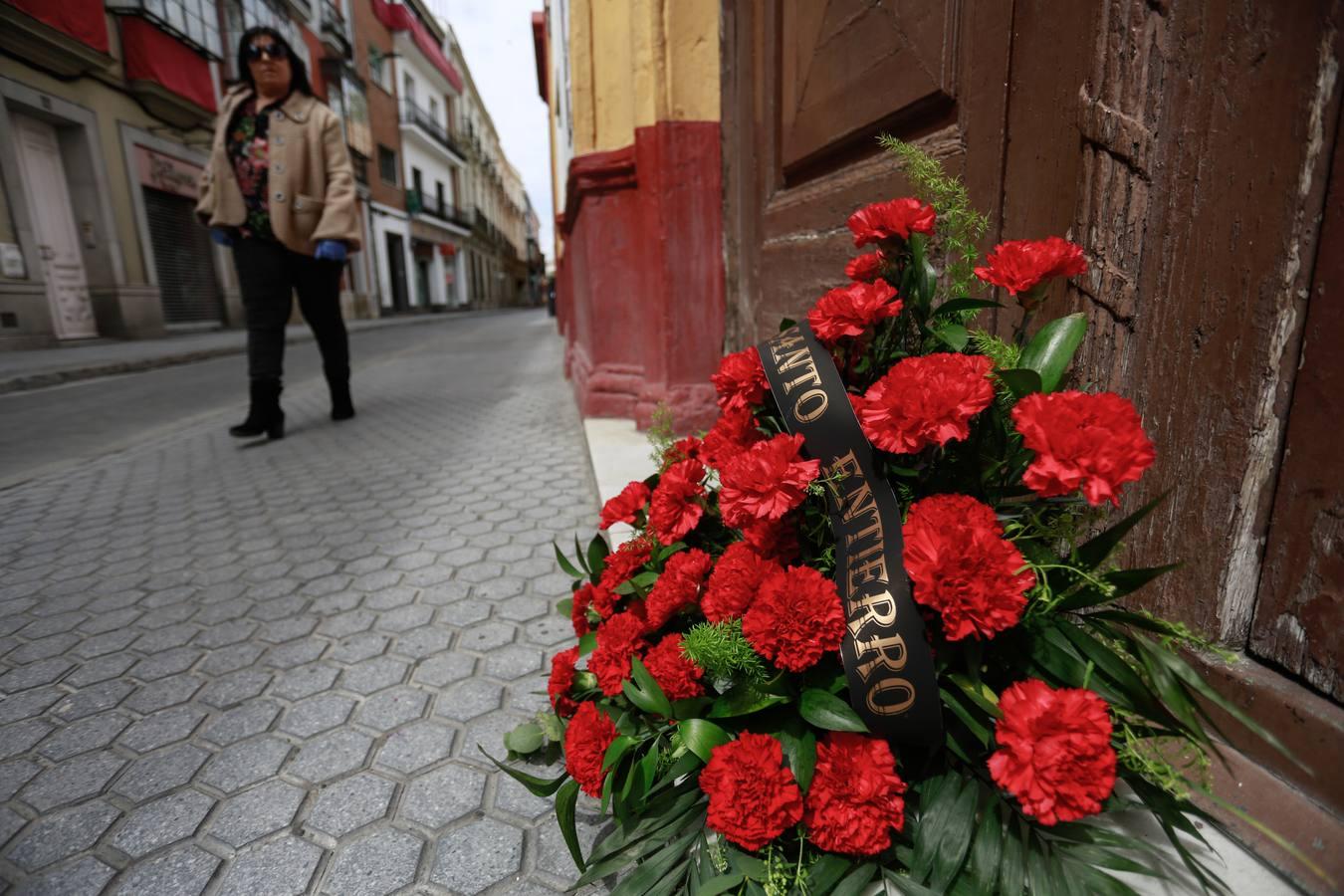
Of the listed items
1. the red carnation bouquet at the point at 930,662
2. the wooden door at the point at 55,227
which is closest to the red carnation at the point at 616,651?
the red carnation bouquet at the point at 930,662

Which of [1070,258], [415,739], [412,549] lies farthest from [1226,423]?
[412,549]

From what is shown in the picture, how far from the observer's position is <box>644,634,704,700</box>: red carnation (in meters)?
1.08

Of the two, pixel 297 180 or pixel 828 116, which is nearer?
pixel 828 116

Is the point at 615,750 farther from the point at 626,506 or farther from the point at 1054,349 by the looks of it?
the point at 1054,349

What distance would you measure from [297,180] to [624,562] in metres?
3.76

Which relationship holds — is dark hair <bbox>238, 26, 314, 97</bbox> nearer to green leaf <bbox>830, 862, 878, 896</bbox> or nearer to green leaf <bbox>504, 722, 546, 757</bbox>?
green leaf <bbox>504, 722, 546, 757</bbox>

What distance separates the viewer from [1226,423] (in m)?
1.01

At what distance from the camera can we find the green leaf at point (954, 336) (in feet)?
3.51

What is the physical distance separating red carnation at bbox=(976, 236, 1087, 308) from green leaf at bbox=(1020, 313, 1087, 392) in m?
0.07

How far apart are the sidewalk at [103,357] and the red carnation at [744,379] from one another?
9.28m

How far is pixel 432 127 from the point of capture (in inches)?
1300

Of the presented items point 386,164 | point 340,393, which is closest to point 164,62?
point 340,393

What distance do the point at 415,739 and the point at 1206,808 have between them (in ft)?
4.88

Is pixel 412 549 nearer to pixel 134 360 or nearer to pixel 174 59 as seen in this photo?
pixel 134 360
